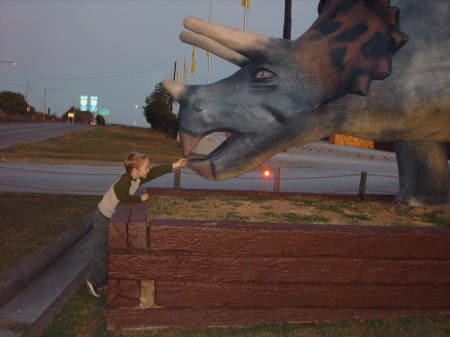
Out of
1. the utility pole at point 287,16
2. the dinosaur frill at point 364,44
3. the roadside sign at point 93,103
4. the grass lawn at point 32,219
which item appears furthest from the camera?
the roadside sign at point 93,103

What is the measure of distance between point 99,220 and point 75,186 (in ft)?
19.3

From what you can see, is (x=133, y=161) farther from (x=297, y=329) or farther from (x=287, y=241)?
(x=297, y=329)

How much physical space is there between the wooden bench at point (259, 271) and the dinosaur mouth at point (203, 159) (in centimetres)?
33

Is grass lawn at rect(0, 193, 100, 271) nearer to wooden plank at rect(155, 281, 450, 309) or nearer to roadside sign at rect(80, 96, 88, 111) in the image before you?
wooden plank at rect(155, 281, 450, 309)

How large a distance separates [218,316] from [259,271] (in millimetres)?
417

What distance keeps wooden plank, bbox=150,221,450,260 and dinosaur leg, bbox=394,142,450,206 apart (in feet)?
3.73

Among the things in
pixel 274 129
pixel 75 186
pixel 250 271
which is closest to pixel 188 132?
pixel 274 129

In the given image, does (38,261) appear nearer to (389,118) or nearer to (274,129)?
(274,129)

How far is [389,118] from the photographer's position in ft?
10.0

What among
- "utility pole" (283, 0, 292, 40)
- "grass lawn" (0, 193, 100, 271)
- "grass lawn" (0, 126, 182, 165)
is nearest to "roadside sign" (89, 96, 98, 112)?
"grass lawn" (0, 126, 182, 165)

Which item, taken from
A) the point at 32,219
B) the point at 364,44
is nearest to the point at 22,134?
the point at 32,219

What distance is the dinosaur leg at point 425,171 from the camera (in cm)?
397

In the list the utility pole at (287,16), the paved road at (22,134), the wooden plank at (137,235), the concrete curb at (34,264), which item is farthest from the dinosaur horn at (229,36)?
the paved road at (22,134)

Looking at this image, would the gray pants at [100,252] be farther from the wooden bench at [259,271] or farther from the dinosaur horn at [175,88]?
the dinosaur horn at [175,88]
